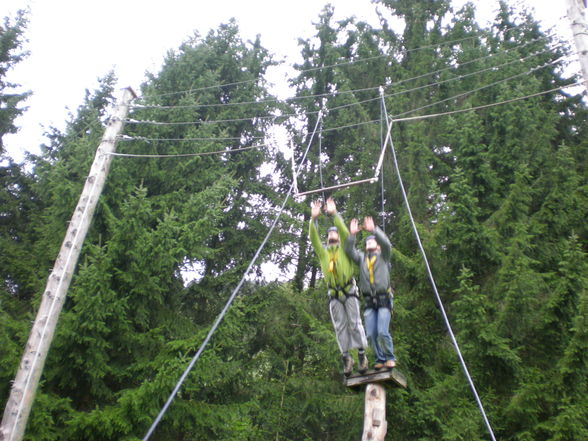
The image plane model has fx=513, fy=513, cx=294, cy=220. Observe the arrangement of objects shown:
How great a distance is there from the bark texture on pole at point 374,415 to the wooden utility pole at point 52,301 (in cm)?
395

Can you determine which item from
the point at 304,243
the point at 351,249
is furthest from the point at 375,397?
the point at 304,243

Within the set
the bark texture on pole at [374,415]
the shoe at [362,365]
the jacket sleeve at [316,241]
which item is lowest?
the bark texture on pole at [374,415]

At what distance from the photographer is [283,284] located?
1357 centimetres

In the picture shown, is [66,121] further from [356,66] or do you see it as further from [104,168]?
[356,66]

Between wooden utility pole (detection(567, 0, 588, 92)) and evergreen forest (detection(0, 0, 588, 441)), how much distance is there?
2057mm

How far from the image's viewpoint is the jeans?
586 centimetres

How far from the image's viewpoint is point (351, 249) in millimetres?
6188

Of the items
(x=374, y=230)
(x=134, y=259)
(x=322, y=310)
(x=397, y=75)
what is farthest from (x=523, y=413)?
(x=397, y=75)

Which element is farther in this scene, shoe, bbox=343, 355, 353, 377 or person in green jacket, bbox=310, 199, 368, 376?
person in green jacket, bbox=310, 199, 368, 376

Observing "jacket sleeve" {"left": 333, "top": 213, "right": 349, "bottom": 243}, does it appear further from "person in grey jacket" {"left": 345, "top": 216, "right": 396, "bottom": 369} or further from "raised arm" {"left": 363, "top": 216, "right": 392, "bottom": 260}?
"raised arm" {"left": 363, "top": 216, "right": 392, "bottom": 260}

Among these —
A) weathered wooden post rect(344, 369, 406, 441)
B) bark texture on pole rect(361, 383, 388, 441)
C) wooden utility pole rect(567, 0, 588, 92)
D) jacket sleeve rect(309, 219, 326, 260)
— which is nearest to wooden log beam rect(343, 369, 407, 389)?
weathered wooden post rect(344, 369, 406, 441)

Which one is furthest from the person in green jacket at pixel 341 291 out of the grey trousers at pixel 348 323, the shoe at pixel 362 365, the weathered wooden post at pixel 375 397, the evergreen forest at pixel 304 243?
the evergreen forest at pixel 304 243

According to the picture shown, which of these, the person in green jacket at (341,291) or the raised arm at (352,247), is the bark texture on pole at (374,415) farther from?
the raised arm at (352,247)

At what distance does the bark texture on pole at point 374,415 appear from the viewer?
570 centimetres
